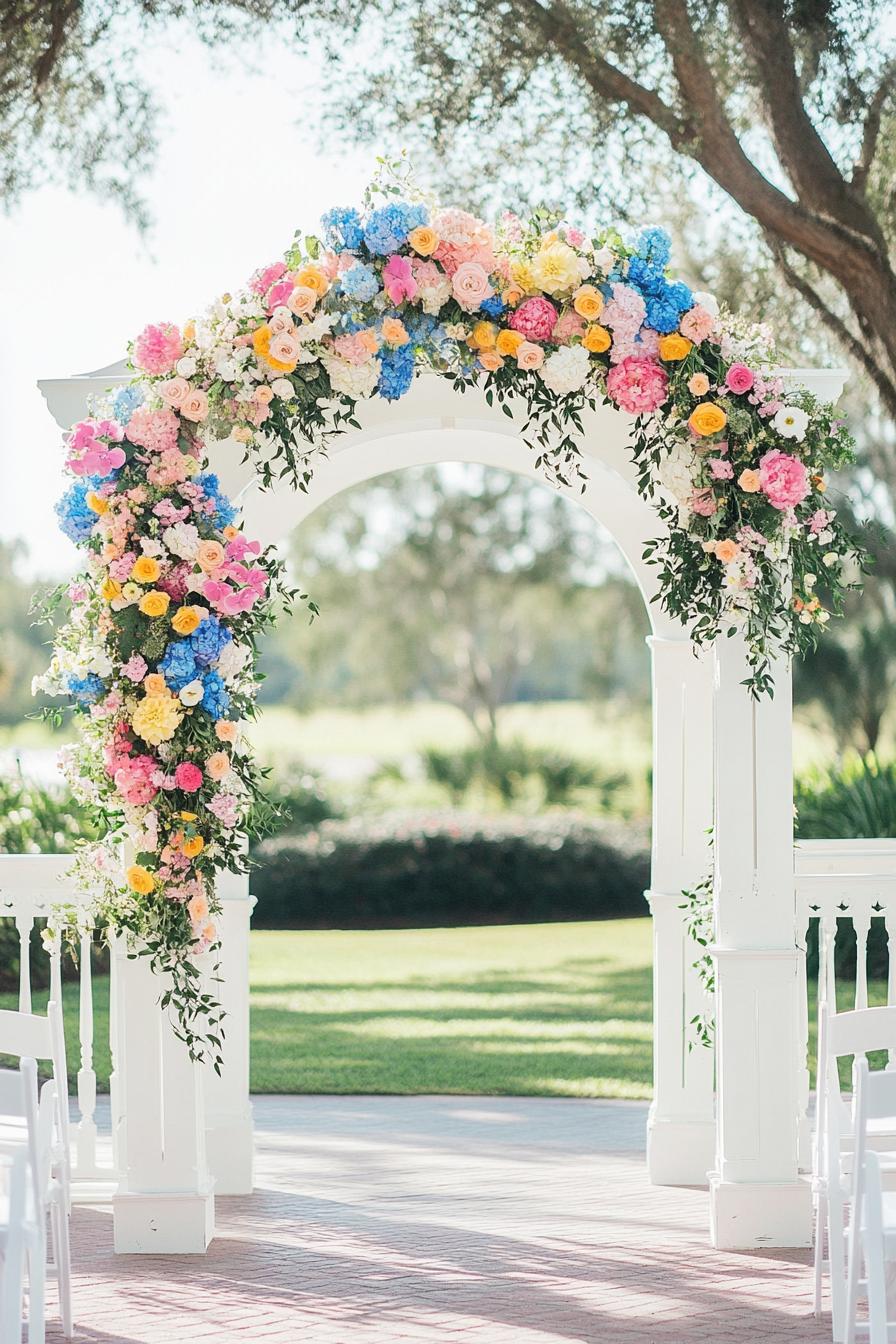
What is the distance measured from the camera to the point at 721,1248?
5781 millimetres

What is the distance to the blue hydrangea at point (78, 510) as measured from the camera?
554 centimetres

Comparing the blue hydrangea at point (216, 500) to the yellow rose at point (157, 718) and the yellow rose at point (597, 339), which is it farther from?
the yellow rose at point (597, 339)

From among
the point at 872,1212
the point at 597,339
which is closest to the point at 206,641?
the point at 597,339

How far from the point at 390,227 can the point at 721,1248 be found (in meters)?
3.59

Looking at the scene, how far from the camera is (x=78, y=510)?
18.2 feet

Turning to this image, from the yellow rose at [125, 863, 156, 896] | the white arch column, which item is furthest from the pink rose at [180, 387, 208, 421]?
the white arch column

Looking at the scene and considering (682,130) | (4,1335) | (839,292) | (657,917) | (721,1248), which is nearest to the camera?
(4,1335)

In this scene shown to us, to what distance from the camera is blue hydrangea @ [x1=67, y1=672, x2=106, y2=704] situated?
18.0ft

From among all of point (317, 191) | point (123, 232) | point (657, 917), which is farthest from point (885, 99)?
point (657, 917)

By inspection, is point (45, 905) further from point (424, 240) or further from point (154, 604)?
point (424, 240)

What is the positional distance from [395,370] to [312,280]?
393 millimetres

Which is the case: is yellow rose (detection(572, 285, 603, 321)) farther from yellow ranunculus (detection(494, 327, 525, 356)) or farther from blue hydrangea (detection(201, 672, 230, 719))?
blue hydrangea (detection(201, 672, 230, 719))

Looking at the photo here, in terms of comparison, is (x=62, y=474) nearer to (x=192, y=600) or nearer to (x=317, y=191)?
(x=192, y=600)

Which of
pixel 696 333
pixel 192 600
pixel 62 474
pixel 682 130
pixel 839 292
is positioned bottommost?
pixel 192 600
